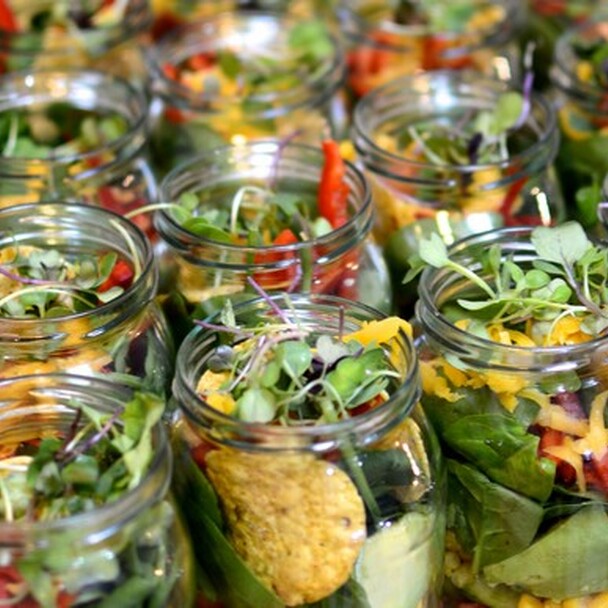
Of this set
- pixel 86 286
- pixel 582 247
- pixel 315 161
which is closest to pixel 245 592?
pixel 86 286

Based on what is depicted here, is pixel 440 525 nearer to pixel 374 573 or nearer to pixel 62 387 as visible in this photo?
pixel 374 573

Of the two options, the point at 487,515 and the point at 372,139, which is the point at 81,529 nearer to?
the point at 487,515

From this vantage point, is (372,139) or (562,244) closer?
(562,244)

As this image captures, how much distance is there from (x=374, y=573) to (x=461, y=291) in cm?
31

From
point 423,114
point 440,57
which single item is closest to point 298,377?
point 423,114

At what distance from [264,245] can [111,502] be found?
38 cm

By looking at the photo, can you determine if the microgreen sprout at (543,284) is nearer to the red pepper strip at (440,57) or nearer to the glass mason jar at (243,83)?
the glass mason jar at (243,83)

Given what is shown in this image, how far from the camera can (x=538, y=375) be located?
111 cm

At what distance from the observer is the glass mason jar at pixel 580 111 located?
5.13ft

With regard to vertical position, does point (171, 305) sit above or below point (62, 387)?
below

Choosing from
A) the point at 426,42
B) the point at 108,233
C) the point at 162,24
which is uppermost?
the point at 108,233

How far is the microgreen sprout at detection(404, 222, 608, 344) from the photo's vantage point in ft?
3.78

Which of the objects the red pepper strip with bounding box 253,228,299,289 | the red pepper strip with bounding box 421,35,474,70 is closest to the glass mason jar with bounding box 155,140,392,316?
the red pepper strip with bounding box 253,228,299,289

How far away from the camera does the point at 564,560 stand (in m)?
1.12
